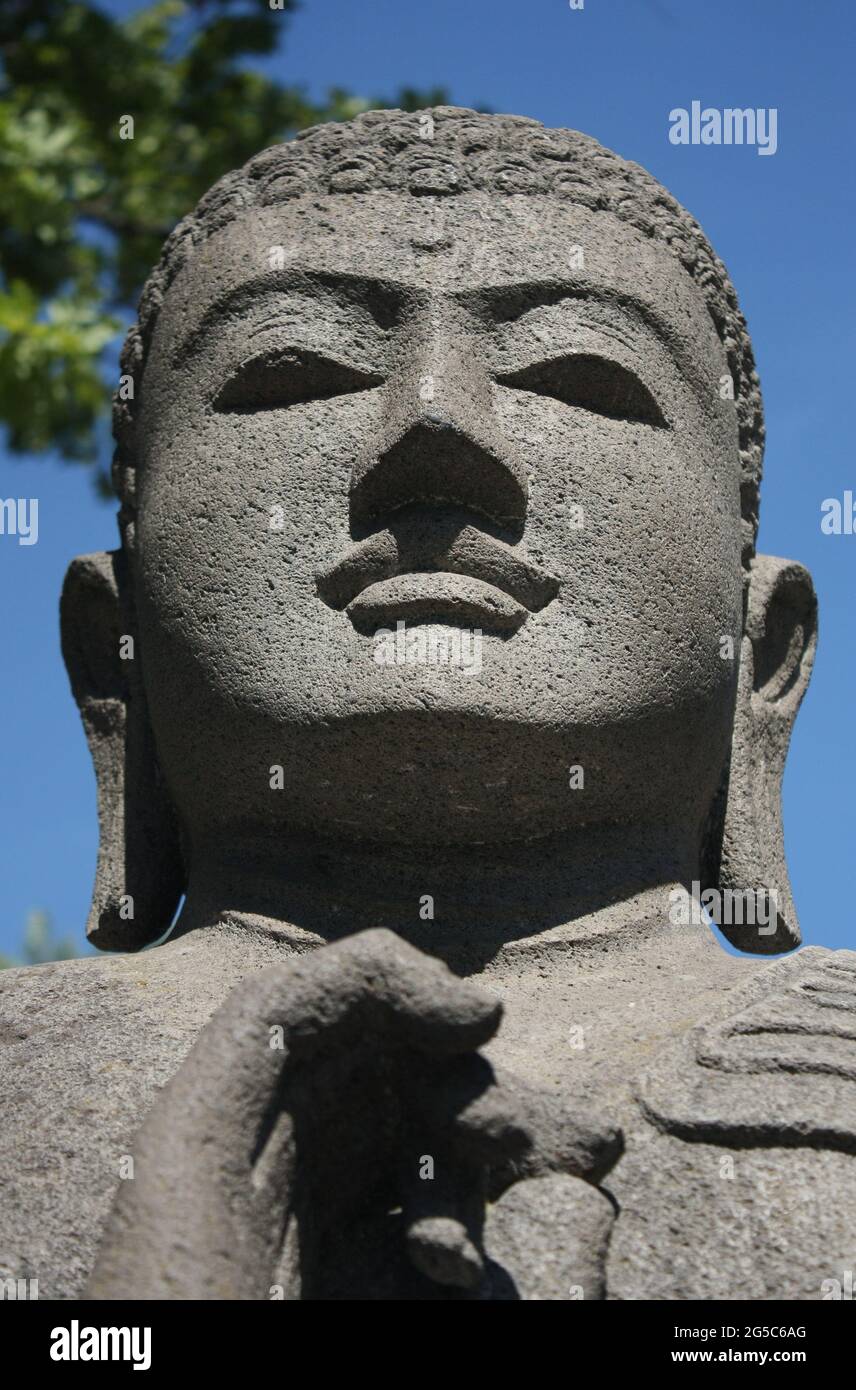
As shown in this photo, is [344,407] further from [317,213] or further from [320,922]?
[320,922]

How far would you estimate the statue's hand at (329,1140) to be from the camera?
3303mm

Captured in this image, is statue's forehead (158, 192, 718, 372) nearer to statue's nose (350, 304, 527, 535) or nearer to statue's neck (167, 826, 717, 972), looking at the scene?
statue's nose (350, 304, 527, 535)

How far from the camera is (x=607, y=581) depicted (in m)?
4.86

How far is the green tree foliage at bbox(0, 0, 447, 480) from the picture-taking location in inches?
189

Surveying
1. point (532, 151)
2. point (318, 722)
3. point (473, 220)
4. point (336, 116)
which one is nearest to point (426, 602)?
point (318, 722)

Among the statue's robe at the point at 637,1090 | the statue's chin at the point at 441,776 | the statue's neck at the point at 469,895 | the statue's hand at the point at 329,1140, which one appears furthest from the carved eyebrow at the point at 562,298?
the statue's hand at the point at 329,1140

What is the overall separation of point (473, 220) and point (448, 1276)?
2.85m

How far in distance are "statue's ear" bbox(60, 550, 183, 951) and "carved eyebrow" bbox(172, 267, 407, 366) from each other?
743mm

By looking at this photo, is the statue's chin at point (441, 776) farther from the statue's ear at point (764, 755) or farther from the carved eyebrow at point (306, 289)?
the carved eyebrow at point (306, 289)

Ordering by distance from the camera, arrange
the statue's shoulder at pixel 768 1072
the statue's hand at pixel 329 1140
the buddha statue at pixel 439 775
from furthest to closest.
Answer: the statue's shoulder at pixel 768 1072 → the buddha statue at pixel 439 775 → the statue's hand at pixel 329 1140

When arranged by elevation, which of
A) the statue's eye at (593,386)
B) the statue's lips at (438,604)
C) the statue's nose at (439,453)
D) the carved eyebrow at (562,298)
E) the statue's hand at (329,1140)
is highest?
the carved eyebrow at (562,298)

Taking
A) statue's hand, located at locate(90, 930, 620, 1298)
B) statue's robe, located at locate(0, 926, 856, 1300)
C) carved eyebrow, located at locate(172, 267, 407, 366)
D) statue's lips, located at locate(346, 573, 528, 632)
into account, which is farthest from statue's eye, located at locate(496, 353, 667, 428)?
statue's hand, located at locate(90, 930, 620, 1298)

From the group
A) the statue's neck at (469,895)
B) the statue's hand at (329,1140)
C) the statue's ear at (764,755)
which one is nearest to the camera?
the statue's hand at (329,1140)

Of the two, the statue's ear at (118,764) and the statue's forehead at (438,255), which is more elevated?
the statue's forehead at (438,255)
